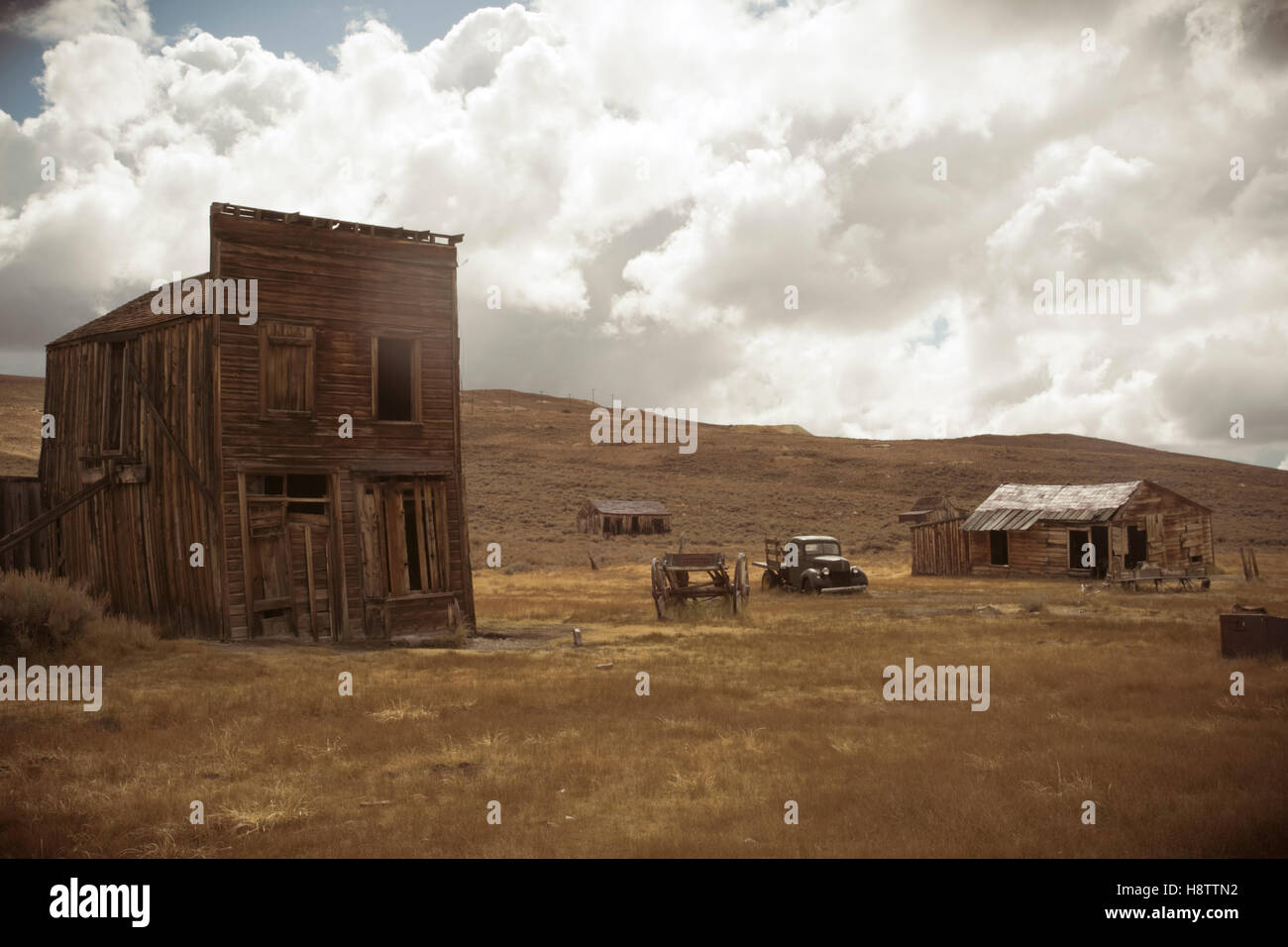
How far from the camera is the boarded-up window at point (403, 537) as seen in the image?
1742 cm

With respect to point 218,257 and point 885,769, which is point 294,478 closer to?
point 218,257

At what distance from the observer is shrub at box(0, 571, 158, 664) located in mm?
12812

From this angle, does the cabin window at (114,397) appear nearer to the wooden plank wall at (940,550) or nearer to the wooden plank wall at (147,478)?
the wooden plank wall at (147,478)

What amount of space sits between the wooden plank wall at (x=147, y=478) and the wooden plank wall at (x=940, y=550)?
3155 centimetres

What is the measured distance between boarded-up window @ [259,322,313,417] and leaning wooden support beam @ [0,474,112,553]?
424 centimetres

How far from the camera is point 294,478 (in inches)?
687

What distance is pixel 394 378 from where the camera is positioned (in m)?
19.9

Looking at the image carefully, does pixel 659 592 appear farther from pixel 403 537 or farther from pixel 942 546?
pixel 942 546

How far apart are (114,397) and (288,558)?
5.64 m

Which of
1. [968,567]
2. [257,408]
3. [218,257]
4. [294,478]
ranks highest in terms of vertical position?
[218,257]

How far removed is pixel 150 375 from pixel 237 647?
6.48 m

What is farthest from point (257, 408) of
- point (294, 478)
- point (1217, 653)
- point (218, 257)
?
point (1217, 653)

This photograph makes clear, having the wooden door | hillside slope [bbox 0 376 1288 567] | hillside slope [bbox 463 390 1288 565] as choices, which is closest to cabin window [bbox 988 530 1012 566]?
hillside slope [bbox 463 390 1288 565]

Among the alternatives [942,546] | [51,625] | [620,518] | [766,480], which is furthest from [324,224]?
[766,480]
